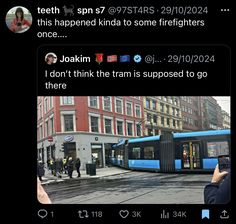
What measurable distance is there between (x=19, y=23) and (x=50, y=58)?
31cm

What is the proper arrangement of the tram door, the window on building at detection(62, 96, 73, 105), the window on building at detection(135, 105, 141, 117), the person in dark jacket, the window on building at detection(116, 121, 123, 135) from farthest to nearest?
1. the tram door
2. the window on building at detection(116, 121, 123, 135)
3. the window on building at detection(135, 105, 141, 117)
4. the window on building at detection(62, 96, 73, 105)
5. the person in dark jacket

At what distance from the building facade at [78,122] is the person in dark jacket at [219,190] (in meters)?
0.68

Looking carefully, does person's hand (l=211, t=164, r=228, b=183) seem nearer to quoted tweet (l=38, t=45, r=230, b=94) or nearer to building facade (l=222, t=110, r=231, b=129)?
building facade (l=222, t=110, r=231, b=129)

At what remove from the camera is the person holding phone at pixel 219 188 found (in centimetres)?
189

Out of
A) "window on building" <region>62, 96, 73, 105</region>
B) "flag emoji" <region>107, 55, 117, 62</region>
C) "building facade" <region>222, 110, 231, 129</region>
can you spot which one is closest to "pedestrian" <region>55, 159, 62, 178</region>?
"window on building" <region>62, 96, 73, 105</region>

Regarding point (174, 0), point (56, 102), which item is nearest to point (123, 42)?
point (174, 0)

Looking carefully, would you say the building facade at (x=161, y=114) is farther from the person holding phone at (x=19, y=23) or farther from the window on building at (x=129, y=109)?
the person holding phone at (x=19, y=23)

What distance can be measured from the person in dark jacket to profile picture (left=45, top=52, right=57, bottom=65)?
4.40 feet

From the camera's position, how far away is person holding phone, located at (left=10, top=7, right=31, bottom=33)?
195 cm

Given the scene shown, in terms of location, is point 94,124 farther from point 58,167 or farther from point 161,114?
point 161,114

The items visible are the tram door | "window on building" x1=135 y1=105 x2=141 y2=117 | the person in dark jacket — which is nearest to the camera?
the person in dark jacket

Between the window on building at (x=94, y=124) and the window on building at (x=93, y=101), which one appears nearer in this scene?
the window on building at (x=93, y=101)

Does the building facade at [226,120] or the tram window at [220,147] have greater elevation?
the building facade at [226,120]

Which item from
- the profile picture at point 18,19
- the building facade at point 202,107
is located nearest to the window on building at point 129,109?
the building facade at point 202,107
